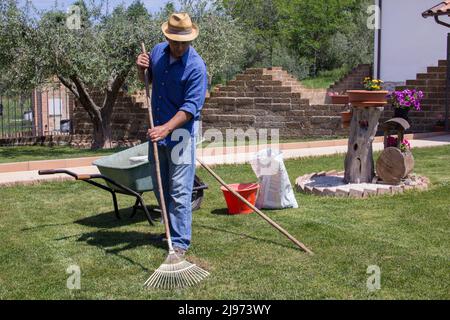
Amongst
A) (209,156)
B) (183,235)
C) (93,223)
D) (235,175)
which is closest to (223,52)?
(209,156)

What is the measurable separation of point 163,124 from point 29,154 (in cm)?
978

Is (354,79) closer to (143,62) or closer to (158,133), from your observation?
(143,62)

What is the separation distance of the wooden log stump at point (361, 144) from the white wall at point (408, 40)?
9639 mm

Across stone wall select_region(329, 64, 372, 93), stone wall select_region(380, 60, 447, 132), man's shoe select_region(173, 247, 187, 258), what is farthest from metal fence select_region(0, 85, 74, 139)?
man's shoe select_region(173, 247, 187, 258)

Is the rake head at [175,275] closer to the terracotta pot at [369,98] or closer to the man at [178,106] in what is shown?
the man at [178,106]

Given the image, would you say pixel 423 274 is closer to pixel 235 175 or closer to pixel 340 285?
pixel 340 285

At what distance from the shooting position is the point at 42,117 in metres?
17.3

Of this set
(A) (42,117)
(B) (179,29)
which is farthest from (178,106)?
(A) (42,117)

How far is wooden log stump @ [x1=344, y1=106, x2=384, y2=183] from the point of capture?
7219mm

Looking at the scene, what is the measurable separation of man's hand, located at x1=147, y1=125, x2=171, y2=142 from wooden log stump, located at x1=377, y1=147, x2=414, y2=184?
3.59 m

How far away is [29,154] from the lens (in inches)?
540

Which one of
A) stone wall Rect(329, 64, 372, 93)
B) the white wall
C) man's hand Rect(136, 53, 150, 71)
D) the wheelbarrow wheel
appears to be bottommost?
the wheelbarrow wheel

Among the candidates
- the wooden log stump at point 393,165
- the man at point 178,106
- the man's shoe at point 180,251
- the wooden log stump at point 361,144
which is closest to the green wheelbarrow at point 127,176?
the man at point 178,106

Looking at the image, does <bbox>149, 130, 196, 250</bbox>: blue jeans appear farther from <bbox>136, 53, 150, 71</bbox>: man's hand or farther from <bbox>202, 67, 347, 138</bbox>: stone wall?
<bbox>202, 67, 347, 138</bbox>: stone wall
